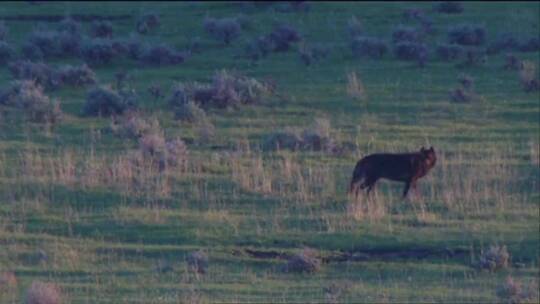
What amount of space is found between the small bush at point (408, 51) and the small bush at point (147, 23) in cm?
762

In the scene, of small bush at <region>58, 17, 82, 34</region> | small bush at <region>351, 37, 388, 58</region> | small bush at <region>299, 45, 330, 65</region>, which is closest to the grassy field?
small bush at <region>299, 45, 330, 65</region>

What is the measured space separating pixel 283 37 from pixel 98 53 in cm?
463

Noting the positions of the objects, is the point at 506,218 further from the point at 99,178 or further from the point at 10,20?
the point at 10,20

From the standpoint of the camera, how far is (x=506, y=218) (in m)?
20.5

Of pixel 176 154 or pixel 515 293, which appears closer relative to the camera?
pixel 515 293

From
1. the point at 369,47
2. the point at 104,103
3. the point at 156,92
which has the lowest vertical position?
the point at 104,103

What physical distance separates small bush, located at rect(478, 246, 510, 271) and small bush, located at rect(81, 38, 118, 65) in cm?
1837

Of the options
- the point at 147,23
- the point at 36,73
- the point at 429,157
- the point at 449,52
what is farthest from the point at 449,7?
the point at 429,157

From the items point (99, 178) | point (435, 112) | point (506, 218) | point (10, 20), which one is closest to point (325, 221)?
point (506, 218)

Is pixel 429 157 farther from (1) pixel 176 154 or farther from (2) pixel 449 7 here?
(2) pixel 449 7

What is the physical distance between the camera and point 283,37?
3753 cm

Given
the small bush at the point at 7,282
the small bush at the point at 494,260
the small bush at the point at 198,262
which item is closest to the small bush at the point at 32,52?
the small bush at the point at 198,262

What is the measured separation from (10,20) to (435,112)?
1632 cm

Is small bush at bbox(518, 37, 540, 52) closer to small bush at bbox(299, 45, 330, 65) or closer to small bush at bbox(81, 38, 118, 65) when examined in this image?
small bush at bbox(299, 45, 330, 65)
